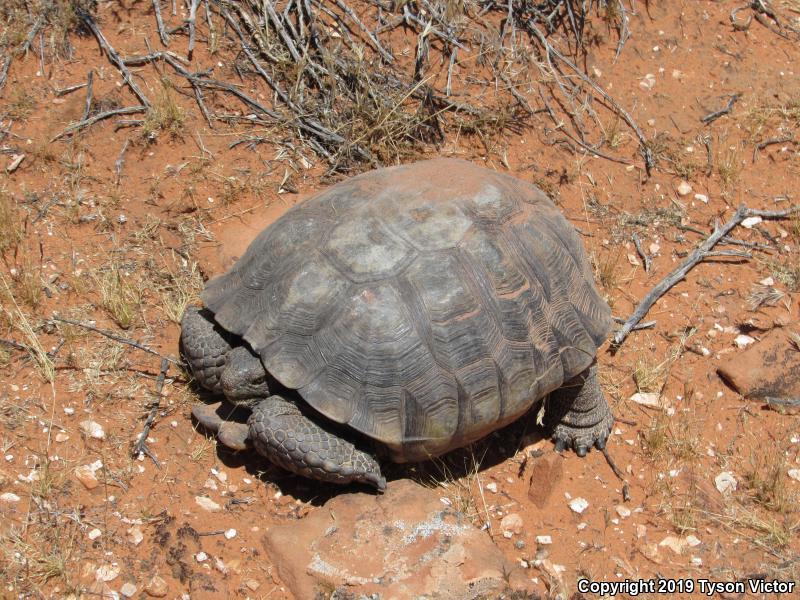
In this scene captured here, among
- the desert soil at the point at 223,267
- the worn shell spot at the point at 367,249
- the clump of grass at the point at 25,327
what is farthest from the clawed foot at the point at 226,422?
the worn shell spot at the point at 367,249

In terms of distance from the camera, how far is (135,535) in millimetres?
3324

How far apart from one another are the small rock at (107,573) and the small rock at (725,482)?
2.95 meters

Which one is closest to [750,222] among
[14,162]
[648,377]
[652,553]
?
[648,377]

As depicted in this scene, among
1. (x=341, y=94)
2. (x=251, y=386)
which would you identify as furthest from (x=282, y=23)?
(x=251, y=386)

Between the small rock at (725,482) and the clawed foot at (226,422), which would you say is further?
the small rock at (725,482)

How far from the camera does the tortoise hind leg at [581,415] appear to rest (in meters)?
4.00

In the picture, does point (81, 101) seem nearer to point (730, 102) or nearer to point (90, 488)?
point (90, 488)

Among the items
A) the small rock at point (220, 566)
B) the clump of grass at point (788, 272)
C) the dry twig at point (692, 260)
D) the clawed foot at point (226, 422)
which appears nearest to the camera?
the small rock at point (220, 566)

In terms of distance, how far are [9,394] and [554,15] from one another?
5.06 meters

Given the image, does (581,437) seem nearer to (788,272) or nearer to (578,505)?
(578,505)

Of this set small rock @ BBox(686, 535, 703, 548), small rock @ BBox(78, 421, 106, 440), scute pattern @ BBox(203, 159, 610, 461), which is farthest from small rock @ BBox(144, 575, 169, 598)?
small rock @ BBox(686, 535, 703, 548)

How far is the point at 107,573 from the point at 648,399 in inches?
117

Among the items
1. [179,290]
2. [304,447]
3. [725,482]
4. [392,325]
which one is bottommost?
[725,482]

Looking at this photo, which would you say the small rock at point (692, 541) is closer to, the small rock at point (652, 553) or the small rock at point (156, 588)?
the small rock at point (652, 553)
